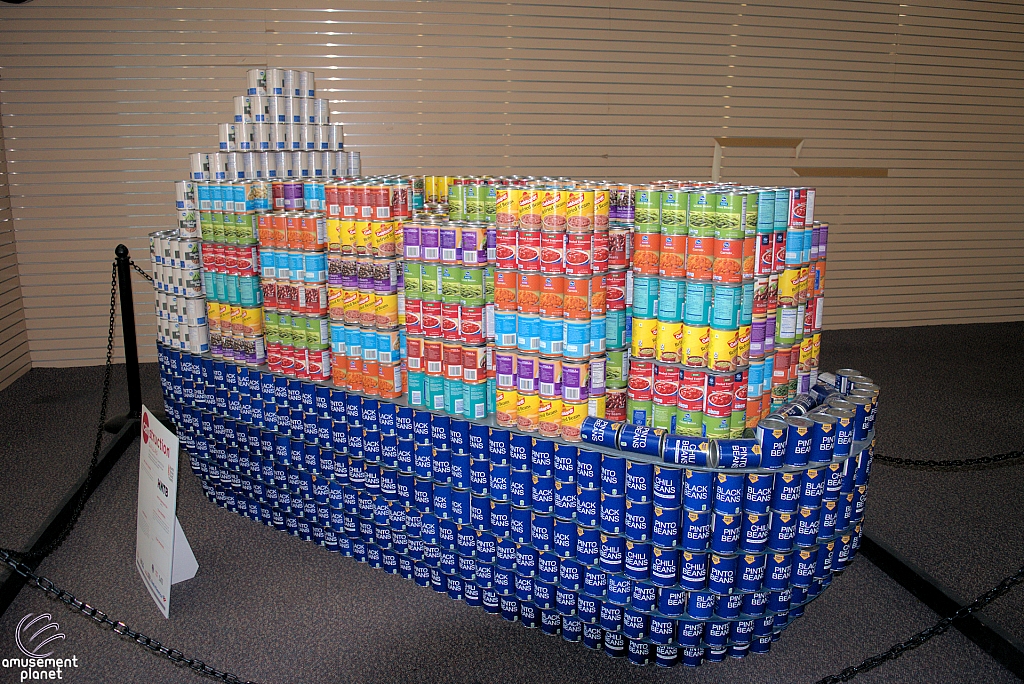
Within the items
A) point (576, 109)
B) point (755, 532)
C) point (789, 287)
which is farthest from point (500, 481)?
point (576, 109)

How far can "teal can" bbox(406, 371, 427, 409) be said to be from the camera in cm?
320

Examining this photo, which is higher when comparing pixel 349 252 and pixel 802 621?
pixel 349 252

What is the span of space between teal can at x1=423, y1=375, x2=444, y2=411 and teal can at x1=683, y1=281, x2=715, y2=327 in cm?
110

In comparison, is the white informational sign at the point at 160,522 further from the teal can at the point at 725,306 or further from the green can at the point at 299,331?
the teal can at the point at 725,306

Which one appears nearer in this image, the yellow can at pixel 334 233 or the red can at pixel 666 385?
the red can at pixel 666 385

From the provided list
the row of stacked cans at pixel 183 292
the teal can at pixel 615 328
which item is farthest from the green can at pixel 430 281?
the row of stacked cans at pixel 183 292

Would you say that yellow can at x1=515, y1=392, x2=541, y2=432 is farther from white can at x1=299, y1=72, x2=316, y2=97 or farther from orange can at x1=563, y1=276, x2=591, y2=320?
white can at x1=299, y1=72, x2=316, y2=97

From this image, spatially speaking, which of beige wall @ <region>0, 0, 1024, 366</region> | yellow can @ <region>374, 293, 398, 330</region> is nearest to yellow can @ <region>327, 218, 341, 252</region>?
yellow can @ <region>374, 293, 398, 330</region>

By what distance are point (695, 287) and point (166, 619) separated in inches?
107

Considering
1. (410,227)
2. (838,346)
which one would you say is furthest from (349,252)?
(838,346)

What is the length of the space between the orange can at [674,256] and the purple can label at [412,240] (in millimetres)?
1010

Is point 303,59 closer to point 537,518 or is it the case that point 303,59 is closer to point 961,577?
point 537,518

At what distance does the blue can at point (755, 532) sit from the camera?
8.79ft

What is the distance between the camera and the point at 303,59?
272 inches
